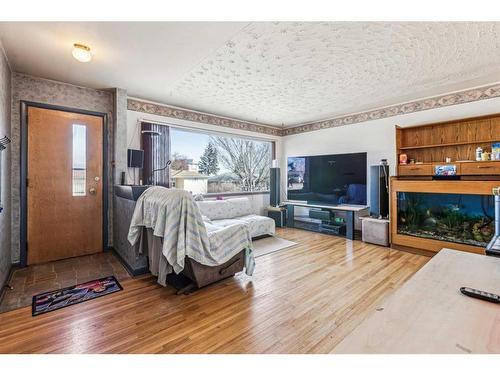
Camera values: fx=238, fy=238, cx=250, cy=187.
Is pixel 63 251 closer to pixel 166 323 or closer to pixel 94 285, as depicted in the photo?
pixel 94 285

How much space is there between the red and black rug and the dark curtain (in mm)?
1779

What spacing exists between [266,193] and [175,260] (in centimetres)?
386

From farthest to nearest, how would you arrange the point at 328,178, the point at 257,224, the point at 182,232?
the point at 328,178 → the point at 257,224 → the point at 182,232

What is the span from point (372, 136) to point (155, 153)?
3874 millimetres

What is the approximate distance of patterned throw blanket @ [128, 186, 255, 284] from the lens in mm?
2092

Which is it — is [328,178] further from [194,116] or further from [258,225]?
[194,116]

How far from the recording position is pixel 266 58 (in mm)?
2557

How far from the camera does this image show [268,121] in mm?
5340

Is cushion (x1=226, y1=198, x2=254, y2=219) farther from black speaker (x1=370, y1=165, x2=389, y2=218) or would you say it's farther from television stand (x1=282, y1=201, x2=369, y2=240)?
black speaker (x1=370, y1=165, x2=389, y2=218)

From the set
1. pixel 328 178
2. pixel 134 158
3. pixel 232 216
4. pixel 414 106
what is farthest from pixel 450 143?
pixel 134 158

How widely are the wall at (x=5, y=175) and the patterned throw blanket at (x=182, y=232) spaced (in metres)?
1.36

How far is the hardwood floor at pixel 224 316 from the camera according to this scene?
158 centimetres
